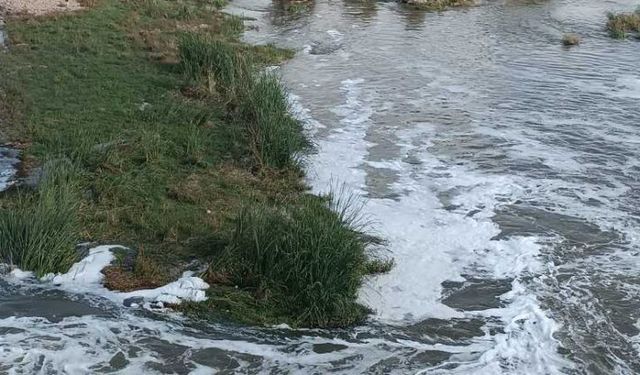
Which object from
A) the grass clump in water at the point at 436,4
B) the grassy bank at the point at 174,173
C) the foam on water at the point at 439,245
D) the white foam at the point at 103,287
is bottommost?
the foam on water at the point at 439,245

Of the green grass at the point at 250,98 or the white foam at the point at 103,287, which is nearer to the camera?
the white foam at the point at 103,287

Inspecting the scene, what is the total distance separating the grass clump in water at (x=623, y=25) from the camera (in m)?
25.8

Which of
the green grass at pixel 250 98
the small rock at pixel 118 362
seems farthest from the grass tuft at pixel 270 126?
the small rock at pixel 118 362

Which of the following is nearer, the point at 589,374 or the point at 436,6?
the point at 589,374

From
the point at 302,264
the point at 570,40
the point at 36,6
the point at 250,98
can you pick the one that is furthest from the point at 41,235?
the point at 570,40

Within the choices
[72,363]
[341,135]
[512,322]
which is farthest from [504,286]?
[341,135]

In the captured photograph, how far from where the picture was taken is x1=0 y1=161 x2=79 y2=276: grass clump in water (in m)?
8.55

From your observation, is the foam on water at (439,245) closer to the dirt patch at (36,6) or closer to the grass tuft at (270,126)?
the grass tuft at (270,126)

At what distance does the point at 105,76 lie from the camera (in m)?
16.1

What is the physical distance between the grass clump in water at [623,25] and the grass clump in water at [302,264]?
20.4 metres

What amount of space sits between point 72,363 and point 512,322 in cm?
478

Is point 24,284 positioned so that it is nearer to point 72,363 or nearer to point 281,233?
point 72,363

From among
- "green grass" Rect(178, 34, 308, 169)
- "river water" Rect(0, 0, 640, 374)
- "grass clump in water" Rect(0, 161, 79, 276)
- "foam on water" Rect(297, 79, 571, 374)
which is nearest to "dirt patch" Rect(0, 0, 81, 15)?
"river water" Rect(0, 0, 640, 374)

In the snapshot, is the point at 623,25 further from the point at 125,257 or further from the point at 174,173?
the point at 125,257
